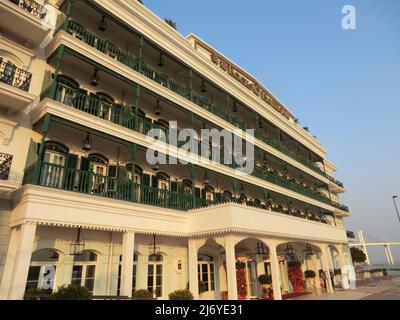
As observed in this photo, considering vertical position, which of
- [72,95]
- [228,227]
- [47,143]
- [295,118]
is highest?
[295,118]

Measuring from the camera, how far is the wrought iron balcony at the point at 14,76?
12062 mm

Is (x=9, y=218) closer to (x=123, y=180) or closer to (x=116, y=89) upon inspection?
(x=123, y=180)

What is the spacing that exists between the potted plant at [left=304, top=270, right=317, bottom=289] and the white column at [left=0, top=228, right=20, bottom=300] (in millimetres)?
20168

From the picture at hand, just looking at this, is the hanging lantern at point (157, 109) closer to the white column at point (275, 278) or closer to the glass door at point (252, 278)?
the white column at point (275, 278)

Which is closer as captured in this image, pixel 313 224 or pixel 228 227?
pixel 228 227

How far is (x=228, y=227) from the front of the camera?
13617 millimetres

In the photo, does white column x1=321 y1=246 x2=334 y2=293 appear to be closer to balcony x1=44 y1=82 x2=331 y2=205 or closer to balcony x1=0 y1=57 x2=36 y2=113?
balcony x1=44 y1=82 x2=331 y2=205

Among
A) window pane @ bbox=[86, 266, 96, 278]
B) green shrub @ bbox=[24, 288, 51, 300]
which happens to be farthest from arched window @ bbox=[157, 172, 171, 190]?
green shrub @ bbox=[24, 288, 51, 300]

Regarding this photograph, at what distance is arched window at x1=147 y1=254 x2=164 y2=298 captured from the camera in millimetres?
14734

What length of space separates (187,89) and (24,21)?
9.64m

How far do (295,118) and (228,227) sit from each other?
2771 centimetres

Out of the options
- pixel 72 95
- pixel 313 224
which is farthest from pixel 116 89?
pixel 313 224

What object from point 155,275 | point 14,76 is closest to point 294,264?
point 155,275

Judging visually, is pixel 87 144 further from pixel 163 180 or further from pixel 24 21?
pixel 24 21
